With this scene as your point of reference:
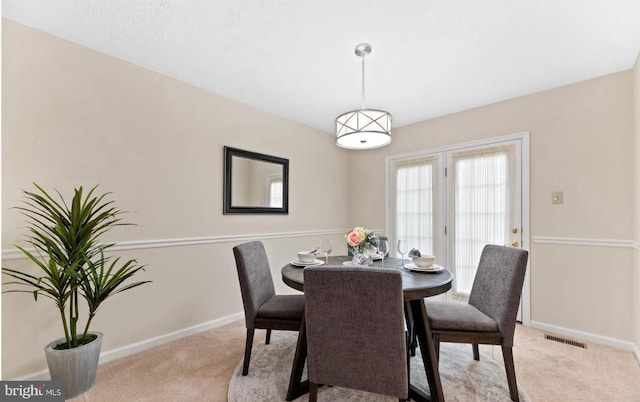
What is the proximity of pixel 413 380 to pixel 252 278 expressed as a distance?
1.30 meters

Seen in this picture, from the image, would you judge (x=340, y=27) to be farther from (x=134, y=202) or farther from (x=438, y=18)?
(x=134, y=202)

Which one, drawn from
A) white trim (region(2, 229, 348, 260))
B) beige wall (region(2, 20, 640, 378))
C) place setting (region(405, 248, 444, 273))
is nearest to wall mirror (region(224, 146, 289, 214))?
beige wall (region(2, 20, 640, 378))

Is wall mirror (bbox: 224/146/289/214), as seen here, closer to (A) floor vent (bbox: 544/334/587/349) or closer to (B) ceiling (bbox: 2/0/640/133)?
(B) ceiling (bbox: 2/0/640/133)

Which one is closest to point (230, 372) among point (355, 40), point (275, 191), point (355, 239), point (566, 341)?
point (355, 239)

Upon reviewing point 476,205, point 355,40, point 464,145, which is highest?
point 355,40

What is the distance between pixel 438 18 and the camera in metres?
1.86

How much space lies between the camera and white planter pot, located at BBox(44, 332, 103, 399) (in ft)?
5.73

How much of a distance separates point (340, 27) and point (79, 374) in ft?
9.06

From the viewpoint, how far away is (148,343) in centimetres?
243

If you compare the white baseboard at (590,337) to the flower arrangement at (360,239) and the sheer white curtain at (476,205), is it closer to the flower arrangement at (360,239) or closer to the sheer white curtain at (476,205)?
the sheer white curtain at (476,205)

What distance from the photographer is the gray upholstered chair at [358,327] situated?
53.3 inches

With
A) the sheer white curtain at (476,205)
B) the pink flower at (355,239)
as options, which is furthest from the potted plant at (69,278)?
the sheer white curtain at (476,205)

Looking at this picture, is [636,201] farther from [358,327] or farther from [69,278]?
[69,278]

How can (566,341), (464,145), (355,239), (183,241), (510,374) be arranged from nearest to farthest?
(510,374) < (355,239) < (566,341) < (183,241) < (464,145)
